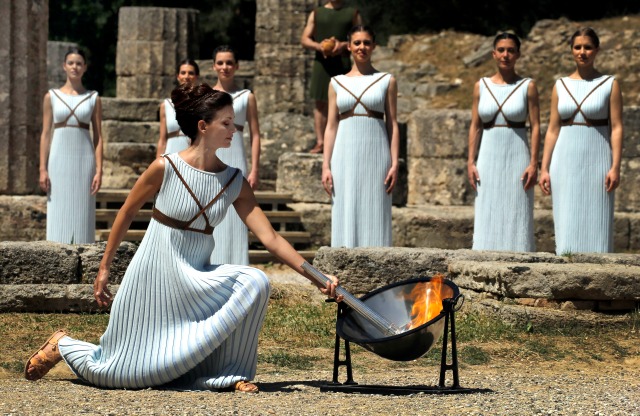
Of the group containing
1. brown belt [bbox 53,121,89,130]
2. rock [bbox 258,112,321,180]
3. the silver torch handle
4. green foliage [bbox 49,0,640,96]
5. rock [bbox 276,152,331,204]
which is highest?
green foliage [bbox 49,0,640,96]

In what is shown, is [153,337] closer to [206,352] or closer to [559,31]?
[206,352]

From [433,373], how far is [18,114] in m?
6.82

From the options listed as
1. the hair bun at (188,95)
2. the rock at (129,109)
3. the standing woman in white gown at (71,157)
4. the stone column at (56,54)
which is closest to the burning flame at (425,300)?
the hair bun at (188,95)

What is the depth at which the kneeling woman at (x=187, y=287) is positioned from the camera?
696 centimetres

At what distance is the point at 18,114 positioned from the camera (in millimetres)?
13500

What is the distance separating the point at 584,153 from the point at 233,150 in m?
2.65

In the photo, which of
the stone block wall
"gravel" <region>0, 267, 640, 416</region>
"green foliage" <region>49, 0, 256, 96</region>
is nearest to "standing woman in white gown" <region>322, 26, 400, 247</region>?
"gravel" <region>0, 267, 640, 416</region>

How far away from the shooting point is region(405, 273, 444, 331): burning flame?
22.8 feet


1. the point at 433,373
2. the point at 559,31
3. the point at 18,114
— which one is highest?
the point at 559,31

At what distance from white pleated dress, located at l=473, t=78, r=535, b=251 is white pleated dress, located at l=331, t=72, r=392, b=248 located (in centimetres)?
77

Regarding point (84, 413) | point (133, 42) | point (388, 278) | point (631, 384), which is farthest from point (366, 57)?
point (133, 42)

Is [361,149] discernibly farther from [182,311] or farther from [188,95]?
Answer: [182,311]

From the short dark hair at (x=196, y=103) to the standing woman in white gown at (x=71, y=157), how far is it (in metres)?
4.25

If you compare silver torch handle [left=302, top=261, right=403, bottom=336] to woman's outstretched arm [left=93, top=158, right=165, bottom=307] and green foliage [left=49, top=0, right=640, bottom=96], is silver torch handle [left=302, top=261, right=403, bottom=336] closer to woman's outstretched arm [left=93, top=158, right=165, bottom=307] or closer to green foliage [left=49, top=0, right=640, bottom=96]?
woman's outstretched arm [left=93, top=158, right=165, bottom=307]
